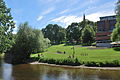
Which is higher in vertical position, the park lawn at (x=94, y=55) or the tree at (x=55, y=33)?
the tree at (x=55, y=33)

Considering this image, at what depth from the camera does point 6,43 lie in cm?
1722

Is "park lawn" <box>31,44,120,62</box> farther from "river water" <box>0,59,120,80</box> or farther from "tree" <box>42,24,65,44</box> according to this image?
"tree" <box>42,24,65,44</box>

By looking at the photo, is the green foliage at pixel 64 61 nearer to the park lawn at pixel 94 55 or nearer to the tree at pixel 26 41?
the park lawn at pixel 94 55

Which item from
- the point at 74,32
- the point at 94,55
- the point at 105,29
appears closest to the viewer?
the point at 94,55

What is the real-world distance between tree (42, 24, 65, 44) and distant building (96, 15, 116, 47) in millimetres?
39851

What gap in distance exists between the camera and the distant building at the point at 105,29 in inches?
2766

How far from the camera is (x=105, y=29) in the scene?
77875 mm

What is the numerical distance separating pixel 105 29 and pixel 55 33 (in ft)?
192

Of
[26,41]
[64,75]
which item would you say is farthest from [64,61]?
[26,41]

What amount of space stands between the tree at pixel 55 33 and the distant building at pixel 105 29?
131ft

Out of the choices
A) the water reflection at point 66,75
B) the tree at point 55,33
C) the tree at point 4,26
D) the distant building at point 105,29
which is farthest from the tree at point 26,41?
the tree at point 55,33

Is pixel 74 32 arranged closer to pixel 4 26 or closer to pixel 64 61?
pixel 64 61

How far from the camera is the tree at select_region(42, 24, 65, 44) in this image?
112625 mm

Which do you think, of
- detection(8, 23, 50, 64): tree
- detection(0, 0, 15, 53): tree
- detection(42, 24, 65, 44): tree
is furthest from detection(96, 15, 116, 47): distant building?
detection(0, 0, 15, 53): tree
